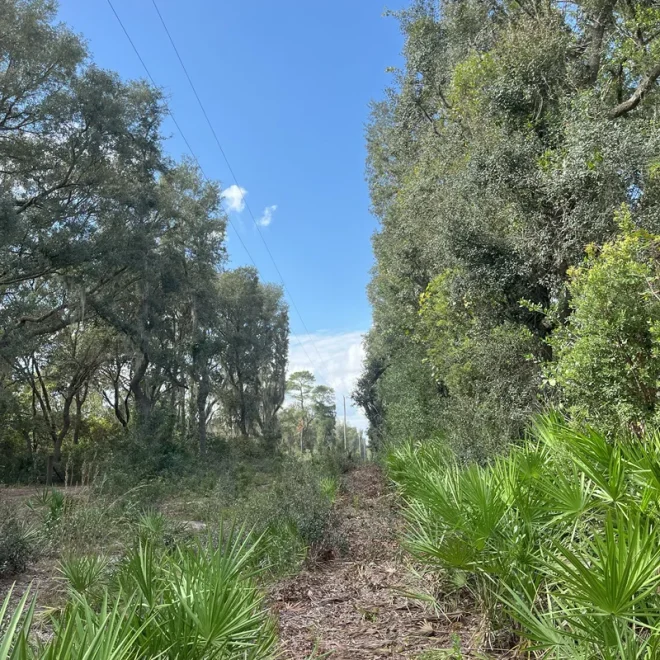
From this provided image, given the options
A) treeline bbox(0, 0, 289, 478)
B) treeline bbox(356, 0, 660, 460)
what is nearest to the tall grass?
treeline bbox(356, 0, 660, 460)

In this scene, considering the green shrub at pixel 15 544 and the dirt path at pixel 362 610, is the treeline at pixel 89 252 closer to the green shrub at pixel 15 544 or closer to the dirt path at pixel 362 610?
the green shrub at pixel 15 544

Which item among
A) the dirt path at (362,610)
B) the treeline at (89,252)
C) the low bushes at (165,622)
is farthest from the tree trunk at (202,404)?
the low bushes at (165,622)

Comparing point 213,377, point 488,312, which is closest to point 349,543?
point 488,312

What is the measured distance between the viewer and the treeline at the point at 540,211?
4.89 m

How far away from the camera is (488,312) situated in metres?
9.38

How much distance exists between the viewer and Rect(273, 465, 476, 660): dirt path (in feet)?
11.3

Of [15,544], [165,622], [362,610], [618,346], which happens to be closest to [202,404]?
[15,544]

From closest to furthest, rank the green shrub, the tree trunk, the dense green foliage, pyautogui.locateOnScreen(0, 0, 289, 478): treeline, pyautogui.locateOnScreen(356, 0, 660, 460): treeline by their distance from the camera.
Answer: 1. the dense green foliage
2. pyautogui.locateOnScreen(356, 0, 660, 460): treeline
3. the green shrub
4. pyautogui.locateOnScreen(0, 0, 289, 478): treeline
5. the tree trunk

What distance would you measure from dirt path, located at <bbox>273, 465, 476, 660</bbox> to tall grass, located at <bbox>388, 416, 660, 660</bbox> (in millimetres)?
458

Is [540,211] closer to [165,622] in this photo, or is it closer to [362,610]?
[362,610]

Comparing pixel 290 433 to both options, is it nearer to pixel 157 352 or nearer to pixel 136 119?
pixel 157 352

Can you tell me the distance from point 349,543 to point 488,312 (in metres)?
5.21

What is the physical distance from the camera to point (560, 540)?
3.22 meters

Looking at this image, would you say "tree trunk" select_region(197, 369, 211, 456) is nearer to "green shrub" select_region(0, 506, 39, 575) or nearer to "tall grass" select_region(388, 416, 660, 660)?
"green shrub" select_region(0, 506, 39, 575)
